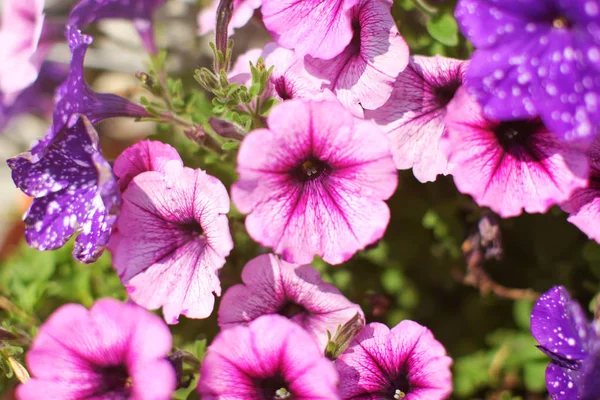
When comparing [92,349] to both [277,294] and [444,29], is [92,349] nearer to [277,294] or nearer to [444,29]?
[277,294]

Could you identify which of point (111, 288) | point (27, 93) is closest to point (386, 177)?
point (111, 288)

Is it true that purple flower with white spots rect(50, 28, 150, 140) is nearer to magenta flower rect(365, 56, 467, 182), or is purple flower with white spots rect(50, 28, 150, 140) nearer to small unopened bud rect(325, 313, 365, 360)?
magenta flower rect(365, 56, 467, 182)

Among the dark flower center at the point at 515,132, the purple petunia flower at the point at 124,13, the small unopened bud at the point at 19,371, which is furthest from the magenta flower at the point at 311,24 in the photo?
the small unopened bud at the point at 19,371

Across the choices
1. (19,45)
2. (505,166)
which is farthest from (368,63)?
(19,45)

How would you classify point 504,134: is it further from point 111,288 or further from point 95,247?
point 111,288

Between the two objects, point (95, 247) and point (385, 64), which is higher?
point (385, 64)

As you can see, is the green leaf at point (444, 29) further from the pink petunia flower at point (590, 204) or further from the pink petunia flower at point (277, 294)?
the pink petunia flower at point (277, 294)

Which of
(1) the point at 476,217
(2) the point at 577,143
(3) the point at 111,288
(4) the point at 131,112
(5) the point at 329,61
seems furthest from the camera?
(3) the point at 111,288
